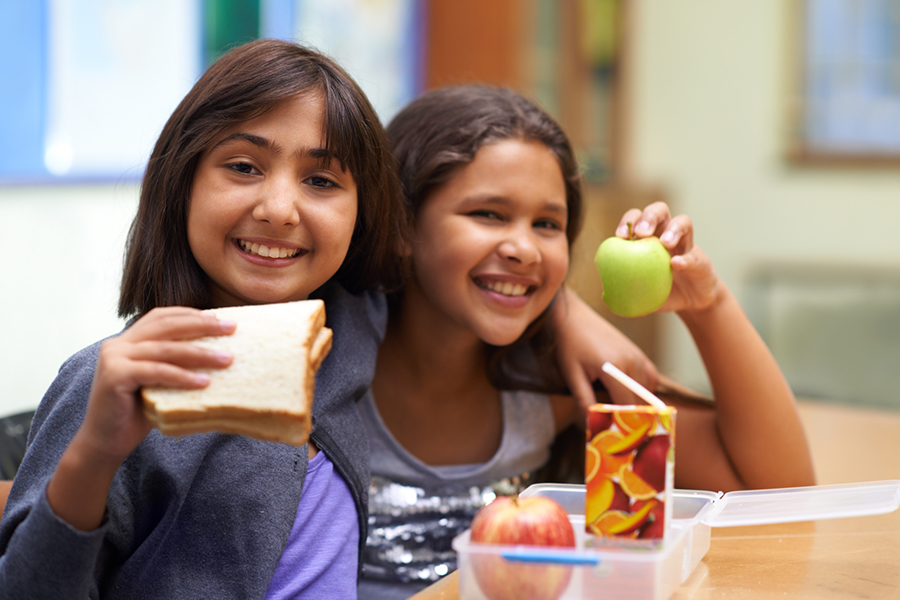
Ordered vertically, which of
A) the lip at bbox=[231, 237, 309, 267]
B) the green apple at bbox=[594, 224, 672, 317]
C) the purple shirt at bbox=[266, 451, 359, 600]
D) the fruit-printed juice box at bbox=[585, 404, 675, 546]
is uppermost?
the lip at bbox=[231, 237, 309, 267]

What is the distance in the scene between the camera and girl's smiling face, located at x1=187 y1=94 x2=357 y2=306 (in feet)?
2.98

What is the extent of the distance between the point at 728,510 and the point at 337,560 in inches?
17.3

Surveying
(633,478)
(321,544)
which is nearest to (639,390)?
(633,478)

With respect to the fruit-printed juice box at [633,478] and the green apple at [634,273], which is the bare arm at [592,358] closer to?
the green apple at [634,273]

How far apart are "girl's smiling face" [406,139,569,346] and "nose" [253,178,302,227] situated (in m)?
0.32

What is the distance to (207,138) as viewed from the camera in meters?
0.91

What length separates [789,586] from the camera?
0.85m

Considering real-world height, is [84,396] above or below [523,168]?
below

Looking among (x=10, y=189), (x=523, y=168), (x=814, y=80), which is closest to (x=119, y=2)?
(x=10, y=189)

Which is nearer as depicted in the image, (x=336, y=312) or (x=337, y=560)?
(x=337, y=560)

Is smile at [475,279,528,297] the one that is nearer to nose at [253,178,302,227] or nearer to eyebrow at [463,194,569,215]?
eyebrow at [463,194,569,215]

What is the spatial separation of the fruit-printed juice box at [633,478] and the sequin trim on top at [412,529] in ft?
1.65

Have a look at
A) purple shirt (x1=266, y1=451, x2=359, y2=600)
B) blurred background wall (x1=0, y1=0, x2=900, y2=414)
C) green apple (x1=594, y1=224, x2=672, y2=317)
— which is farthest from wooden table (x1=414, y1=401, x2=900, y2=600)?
blurred background wall (x1=0, y1=0, x2=900, y2=414)

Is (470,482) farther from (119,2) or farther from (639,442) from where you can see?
(119,2)
